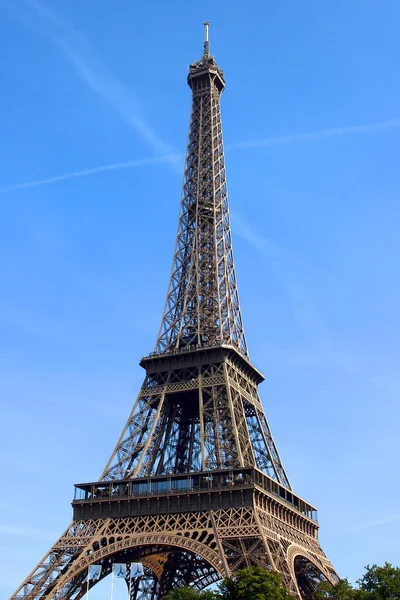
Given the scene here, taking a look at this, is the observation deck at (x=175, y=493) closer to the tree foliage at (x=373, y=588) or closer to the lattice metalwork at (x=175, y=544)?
the lattice metalwork at (x=175, y=544)

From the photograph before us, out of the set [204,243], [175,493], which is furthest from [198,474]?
[204,243]

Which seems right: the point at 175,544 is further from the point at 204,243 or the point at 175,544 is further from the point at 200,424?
Answer: the point at 204,243

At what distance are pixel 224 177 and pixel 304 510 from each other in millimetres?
39471

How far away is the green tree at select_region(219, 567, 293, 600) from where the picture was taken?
47.6 metres

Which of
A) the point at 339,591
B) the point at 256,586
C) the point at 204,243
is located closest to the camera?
the point at 256,586

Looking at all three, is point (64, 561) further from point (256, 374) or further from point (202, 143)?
point (202, 143)

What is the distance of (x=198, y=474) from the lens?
6419cm

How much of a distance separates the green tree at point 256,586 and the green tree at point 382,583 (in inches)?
468

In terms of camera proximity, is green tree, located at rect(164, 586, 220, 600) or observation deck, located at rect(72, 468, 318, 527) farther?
observation deck, located at rect(72, 468, 318, 527)

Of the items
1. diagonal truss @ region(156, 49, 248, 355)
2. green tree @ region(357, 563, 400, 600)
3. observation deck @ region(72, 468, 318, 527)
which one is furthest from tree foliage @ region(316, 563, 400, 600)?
diagonal truss @ region(156, 49, 248, 355)

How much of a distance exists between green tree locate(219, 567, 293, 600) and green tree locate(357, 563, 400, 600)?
39.0 ft

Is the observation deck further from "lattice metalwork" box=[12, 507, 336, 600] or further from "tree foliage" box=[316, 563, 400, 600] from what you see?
"tree foliage" box=[316, 563, 400, 600]

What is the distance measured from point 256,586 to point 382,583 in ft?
53.3

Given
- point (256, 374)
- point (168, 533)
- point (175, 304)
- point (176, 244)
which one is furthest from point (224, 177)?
point (168, 533)
